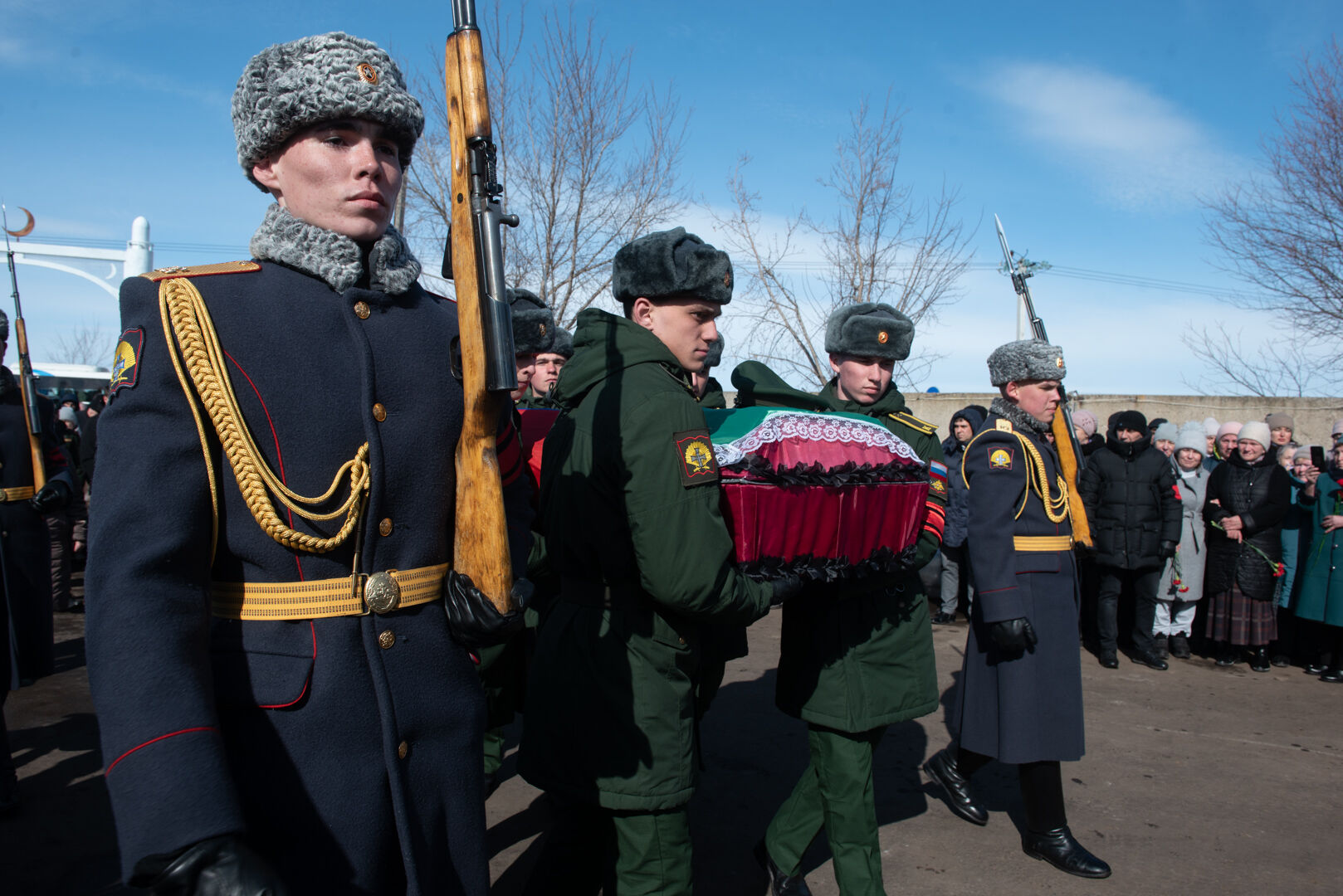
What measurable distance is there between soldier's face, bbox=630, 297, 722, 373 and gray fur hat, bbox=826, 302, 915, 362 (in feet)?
4.28

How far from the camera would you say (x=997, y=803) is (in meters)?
4.70

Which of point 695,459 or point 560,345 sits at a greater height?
point 560,345

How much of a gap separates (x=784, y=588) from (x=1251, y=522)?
686cm

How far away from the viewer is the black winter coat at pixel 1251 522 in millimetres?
7570

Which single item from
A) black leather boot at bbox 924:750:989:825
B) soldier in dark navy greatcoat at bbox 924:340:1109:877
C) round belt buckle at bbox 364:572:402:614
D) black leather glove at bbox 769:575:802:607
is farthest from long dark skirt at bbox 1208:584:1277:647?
round belt buckle at bbox 364:572:402:614

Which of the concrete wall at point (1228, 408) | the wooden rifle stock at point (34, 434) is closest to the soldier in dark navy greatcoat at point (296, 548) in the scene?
the wooden rifle stock at point (34, 434)

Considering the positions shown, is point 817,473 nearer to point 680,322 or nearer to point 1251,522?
point 680,322

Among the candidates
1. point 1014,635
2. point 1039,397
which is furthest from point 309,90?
point 1039,397

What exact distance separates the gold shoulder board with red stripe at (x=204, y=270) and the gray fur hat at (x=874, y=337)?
A: 2.80 m

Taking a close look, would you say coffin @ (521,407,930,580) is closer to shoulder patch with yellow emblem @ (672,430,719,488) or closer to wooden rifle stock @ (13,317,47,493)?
shoulder patch with yellow emblem @ (672,430,719,488)

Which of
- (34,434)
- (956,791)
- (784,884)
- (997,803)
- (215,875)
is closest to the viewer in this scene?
(215,875)

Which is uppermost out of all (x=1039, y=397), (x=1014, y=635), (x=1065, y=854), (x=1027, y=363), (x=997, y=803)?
(x=1027, y=363)

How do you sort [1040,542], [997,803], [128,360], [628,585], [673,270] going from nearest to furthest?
[128,360], [628,585], [673,270], [1040,542], [997,803]

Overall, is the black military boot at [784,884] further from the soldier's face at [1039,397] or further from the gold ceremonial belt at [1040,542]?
the soldier's face at [1039,397]
